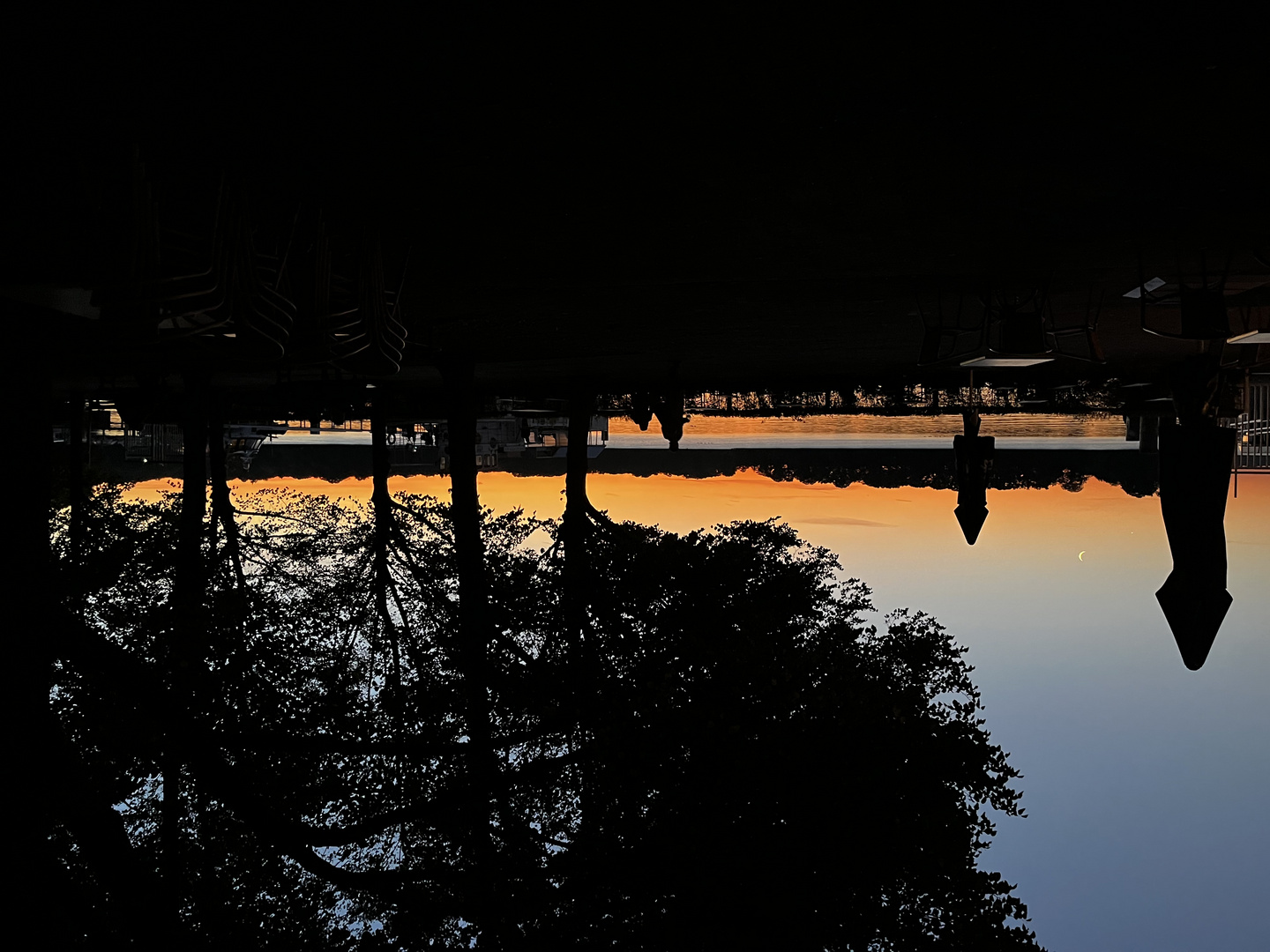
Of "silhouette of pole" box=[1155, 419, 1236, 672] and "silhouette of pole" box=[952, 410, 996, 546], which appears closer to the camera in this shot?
"silhouette of pole" box=[1155, 419, 1236, 672]

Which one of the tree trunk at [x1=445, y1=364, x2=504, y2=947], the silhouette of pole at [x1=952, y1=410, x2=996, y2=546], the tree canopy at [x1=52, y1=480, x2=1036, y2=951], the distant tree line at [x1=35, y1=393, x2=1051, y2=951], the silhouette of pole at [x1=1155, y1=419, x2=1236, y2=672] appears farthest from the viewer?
the tree trunk at [x1=445, y1=364, x2=504, y2=947]

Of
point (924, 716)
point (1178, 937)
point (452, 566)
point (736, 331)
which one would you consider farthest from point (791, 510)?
point (1178, 937)

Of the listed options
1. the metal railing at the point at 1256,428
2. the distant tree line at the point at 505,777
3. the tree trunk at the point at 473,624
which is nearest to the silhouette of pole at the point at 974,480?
the distant tree line at the point at 505,777

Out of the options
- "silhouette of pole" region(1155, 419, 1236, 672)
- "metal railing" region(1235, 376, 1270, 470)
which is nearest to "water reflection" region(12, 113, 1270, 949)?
"silhouette of pole" region(1155, 419, 1236, 672)

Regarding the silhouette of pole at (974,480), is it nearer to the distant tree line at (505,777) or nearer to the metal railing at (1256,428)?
the distant tree line at (505,777)

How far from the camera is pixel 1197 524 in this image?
3.68m

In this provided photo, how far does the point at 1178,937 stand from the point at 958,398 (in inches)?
1869

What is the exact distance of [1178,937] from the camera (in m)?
43.3

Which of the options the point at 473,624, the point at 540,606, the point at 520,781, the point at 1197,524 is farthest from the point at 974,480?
the point at 540,606

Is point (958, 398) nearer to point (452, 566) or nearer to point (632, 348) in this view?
point (632, 348)

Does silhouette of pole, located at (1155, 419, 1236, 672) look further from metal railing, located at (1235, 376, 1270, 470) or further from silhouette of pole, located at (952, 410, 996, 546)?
metal railing, located at (1235, 376, 1270, 470)

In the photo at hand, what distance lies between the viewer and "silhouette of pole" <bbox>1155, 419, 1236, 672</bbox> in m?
3.64

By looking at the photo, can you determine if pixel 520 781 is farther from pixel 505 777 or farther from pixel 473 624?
pixel 473 624

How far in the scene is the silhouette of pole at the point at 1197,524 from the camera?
3.64 metres
